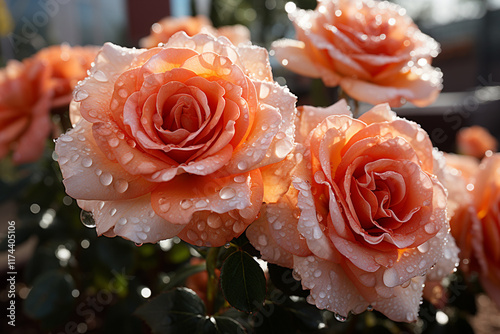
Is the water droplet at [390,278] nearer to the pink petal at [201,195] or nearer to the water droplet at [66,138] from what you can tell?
the pink petal at [201,195]

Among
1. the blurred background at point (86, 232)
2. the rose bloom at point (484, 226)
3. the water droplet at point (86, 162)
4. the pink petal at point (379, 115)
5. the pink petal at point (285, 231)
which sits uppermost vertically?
the pink petal at point (379, 115)

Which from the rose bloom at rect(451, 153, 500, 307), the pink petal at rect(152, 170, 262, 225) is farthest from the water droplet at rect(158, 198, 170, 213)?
the rose bloom at rect(451, 153, 500, 307)

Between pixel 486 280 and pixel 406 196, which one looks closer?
pixel 406 196

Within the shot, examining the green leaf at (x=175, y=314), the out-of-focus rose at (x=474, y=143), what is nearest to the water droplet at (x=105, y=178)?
the green leaf at (x=175, y=314)

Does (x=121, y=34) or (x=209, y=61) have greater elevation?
(x=209, y=61)

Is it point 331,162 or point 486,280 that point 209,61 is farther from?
point 486,280

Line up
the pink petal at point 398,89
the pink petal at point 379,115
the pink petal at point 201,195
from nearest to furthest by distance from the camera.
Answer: the pink petal at point 201,195 < the pink petal at point 379,115 < the pink petal at point 398,89

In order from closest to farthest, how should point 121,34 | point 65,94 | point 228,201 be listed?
1. point 228,201
2. point 65,94
3. point 121,34

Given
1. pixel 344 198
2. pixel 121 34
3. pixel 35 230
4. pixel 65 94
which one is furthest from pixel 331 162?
pixel 121 34
